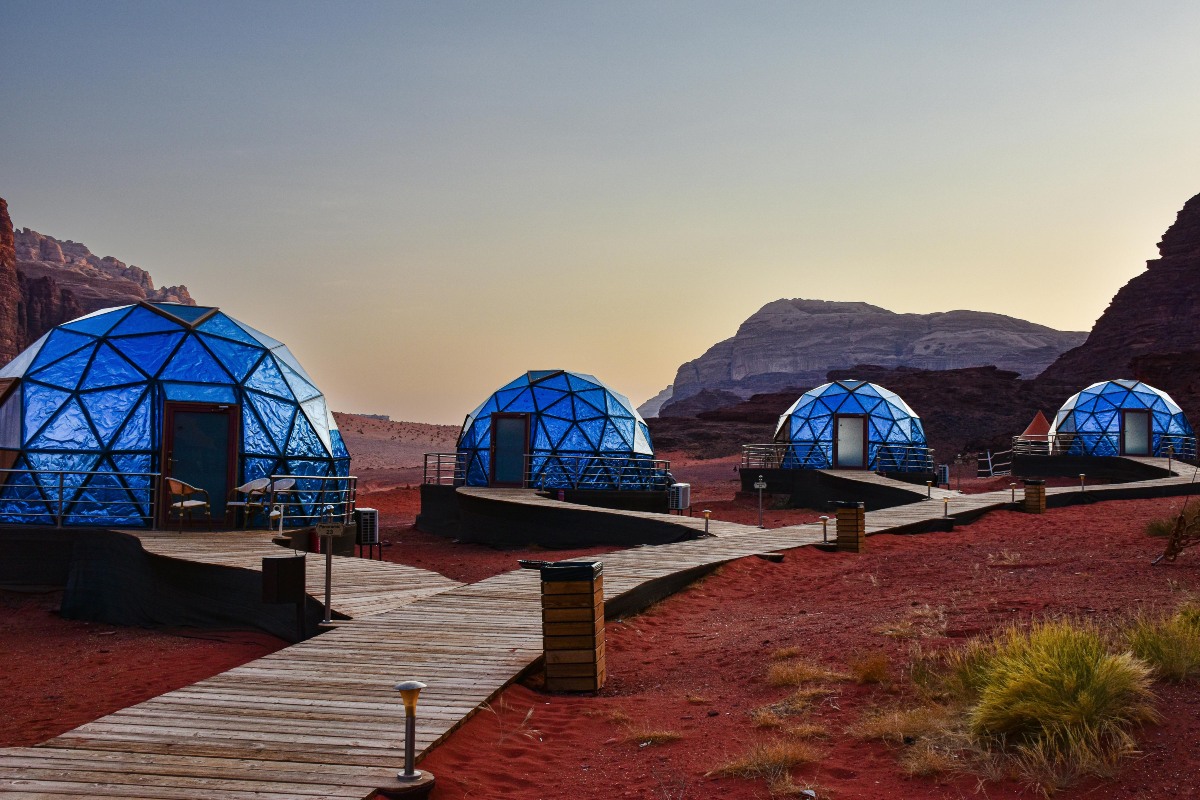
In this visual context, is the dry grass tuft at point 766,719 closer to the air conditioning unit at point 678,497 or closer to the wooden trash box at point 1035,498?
the air conditioning unit at point 678,497

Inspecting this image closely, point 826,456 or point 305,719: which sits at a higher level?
point 826,456

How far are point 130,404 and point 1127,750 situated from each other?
48.0ft

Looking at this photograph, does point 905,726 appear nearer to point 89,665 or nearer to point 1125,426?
point 89,665

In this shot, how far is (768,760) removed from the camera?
16.3 feet

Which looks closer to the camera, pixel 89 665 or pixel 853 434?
pixel 89 665

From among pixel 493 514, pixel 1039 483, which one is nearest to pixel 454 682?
pixel 493 514

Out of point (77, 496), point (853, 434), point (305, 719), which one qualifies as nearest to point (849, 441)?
point (853, 434)

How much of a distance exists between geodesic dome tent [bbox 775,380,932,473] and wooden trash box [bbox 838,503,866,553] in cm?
1482

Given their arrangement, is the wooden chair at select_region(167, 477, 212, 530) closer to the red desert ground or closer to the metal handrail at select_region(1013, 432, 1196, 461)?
the red desert ground

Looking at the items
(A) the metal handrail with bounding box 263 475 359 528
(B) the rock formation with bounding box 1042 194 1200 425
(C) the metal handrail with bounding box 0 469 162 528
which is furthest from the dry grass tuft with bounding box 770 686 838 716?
(B) the rock formation with bounding box 1042 194 1200 425

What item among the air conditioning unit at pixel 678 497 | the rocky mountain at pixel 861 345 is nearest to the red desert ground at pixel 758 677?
the air conditioning unit at pixel 678 497

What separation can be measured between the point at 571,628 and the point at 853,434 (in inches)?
1000

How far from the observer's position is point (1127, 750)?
4500mm

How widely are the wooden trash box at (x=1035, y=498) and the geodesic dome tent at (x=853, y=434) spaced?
27.0ft
